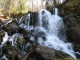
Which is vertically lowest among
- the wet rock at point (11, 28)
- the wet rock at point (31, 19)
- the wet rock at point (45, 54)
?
the wet rock at point (45, 54)

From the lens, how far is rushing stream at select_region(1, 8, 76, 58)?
527 inches

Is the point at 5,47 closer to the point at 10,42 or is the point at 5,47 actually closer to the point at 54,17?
the point at 10,42

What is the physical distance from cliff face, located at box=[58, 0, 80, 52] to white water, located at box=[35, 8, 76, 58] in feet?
1.87

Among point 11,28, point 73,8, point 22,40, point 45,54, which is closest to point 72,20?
point 73,8

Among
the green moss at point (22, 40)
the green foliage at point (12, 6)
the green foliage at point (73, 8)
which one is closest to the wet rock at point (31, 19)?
the green foliage at point (73, 8)

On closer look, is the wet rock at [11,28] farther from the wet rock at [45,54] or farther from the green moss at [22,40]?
the wet rock at [45,54]

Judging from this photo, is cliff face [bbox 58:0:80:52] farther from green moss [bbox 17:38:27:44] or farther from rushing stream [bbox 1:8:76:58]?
green moss [bbox 17:38:27:44]

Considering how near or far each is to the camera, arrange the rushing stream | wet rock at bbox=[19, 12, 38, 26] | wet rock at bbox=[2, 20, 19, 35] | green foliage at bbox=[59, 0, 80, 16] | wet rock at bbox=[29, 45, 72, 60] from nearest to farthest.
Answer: wet rock at bbox=[29, 45, 72, 60]
the rushing stream
wet rock at bbox=[2, 20, 19, 35]
green foliage at bbox=[59, 0, 80, 16]
wet rock at bbox=[19, 12, 38, 26]

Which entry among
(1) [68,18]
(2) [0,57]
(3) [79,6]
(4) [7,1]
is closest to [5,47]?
(2) [0,57]

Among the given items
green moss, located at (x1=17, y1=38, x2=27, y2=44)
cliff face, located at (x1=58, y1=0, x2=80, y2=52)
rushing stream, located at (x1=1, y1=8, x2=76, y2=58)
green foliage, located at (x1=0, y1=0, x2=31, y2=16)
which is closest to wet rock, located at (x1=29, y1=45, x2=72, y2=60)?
green moss, located at (x1=17, y1=38, x2=27, y2=44)

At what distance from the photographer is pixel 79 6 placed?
16.0m

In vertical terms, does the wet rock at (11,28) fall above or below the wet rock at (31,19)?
below

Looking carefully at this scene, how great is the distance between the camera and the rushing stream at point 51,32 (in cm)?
1340

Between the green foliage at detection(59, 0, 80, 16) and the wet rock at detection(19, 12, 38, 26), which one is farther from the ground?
the green foliage at detection(59, 0, 80, 16)
